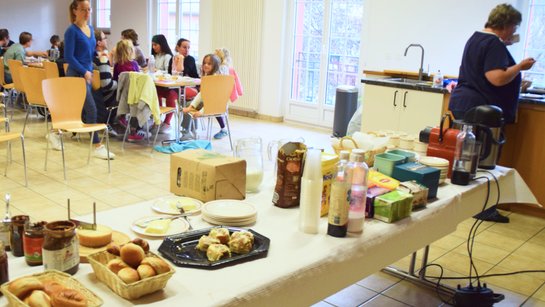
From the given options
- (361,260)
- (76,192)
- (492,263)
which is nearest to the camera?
(361,260)

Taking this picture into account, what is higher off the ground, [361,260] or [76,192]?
[361,260]

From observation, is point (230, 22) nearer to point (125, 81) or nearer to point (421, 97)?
point (125, 81)

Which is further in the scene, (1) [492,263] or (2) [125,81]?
(2) [125,81]

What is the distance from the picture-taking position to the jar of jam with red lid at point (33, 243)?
1.17 metres

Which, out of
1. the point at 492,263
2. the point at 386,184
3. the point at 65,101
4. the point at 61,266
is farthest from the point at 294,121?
the point at 61,266

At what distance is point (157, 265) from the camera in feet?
3.60

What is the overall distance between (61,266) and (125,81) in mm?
4290

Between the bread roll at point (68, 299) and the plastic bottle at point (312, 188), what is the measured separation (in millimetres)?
697

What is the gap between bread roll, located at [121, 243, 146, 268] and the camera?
3.68ft

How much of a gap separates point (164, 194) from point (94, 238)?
100 inches

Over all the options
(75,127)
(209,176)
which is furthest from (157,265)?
(75,127)

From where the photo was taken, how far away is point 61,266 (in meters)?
1.11

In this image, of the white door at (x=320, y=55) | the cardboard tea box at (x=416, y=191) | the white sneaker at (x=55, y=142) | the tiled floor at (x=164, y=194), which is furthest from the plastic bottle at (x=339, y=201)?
the white door at (x=320, y=55)

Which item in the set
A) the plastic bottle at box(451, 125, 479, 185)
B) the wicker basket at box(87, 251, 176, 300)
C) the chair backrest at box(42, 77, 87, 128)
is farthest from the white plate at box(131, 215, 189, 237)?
the chair backrest at box(42, 77, 87, 128)
